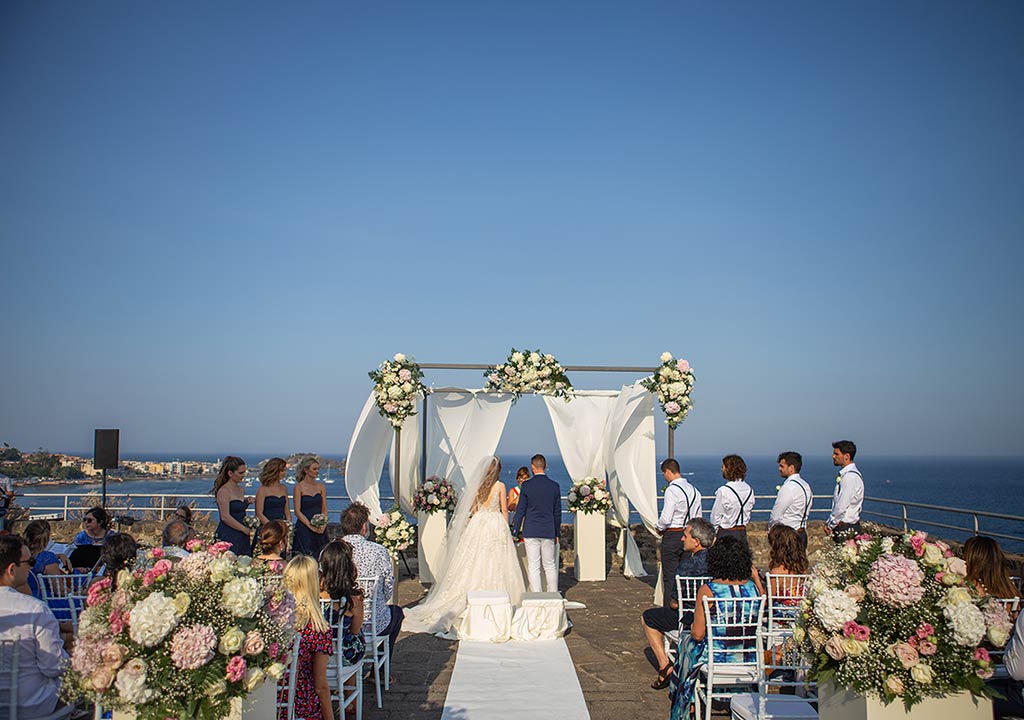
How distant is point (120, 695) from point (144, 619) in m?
0.31

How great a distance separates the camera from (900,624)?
3275mm

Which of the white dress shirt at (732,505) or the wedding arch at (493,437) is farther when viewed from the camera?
the wedding arch at (493,437)

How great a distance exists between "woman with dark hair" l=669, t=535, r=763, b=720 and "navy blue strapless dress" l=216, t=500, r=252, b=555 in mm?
4426

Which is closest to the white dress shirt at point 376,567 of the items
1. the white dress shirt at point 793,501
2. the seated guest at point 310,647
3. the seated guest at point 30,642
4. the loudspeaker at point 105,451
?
the seated guest at point 310,647

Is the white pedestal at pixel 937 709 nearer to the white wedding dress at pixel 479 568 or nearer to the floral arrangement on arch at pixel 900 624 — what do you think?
the floral arrangement on arch at pixel 900 624

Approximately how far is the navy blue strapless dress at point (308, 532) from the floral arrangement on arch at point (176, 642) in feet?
16.3

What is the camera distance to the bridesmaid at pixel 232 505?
24.1 feet

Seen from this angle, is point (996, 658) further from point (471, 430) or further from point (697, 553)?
point (471, 430)

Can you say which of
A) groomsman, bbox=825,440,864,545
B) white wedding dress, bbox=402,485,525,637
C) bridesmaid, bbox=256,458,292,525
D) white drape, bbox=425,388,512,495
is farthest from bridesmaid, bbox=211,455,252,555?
groomsman, bbox=825,440,864,545

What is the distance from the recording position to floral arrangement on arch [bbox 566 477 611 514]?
1067 cm

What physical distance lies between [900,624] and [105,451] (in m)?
11.2

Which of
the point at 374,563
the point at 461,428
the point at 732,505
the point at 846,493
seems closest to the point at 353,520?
the point at 374,563

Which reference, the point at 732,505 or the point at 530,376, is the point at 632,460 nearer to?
the point at 530,376

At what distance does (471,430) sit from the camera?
11109 millimetres
